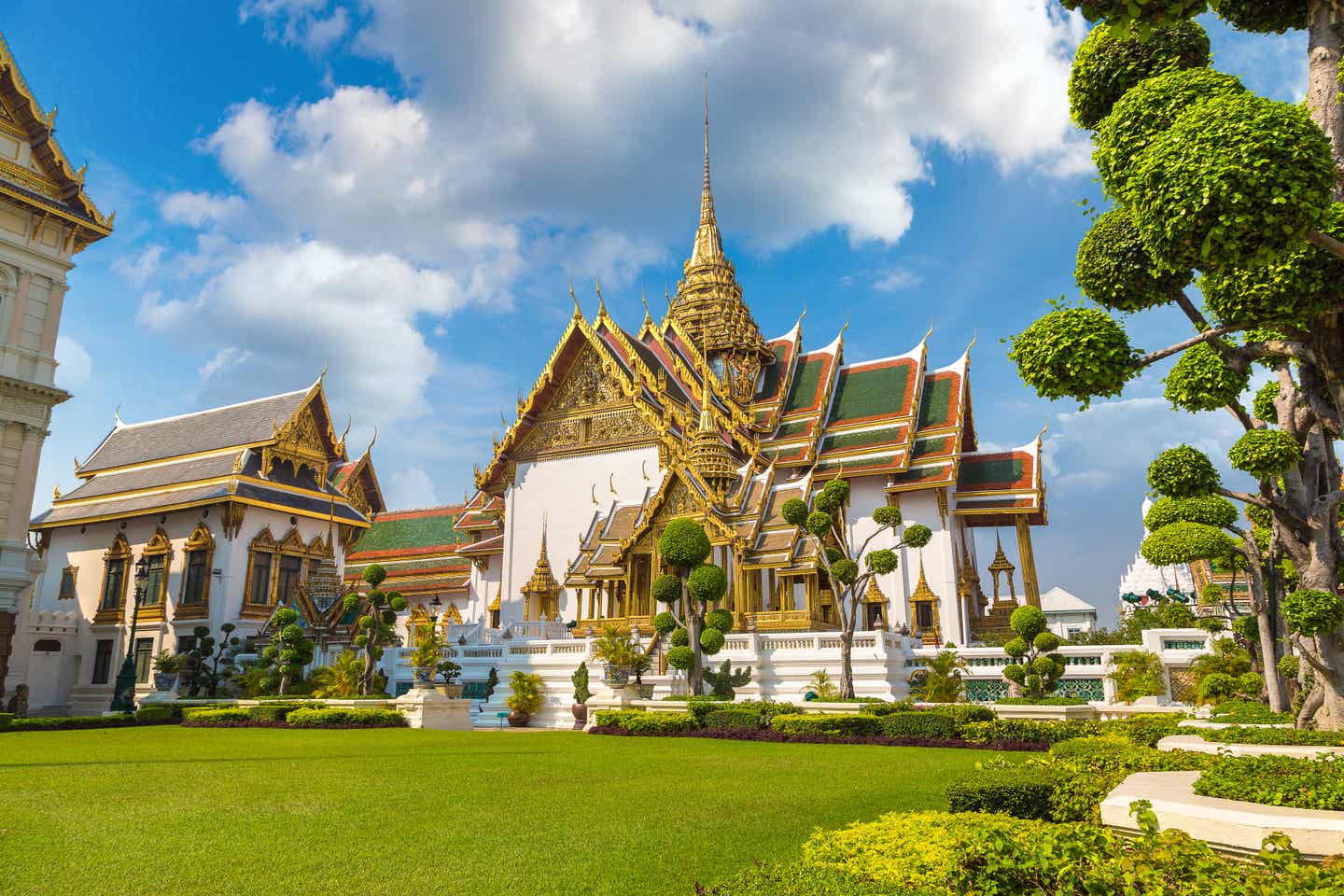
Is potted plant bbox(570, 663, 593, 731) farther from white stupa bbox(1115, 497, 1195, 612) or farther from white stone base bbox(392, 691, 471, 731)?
white stupa bbox(1115, 497, 1195, 612)

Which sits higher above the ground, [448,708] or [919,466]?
[919,466]

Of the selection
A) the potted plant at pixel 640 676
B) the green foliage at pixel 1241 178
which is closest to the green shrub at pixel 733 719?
the potted plant at pixel 640 676

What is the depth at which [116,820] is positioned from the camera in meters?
5.50

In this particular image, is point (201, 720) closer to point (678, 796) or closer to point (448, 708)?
point (448, 708)

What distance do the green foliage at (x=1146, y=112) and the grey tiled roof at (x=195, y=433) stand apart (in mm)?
25775

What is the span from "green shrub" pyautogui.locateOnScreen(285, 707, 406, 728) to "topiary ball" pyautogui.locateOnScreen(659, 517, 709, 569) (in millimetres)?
5375

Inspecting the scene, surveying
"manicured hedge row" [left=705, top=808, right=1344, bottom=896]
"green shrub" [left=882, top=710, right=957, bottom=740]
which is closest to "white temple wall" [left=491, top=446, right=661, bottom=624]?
"green shrub" [left=882, top=710, right=957, bottom=740]

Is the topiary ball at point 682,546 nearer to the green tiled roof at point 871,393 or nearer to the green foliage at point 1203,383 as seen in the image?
the green foliage at point 1203,383

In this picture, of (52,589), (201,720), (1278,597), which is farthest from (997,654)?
(52,589)

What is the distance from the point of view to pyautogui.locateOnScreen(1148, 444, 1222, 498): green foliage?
9.28 m

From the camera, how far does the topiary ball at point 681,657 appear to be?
1548cm

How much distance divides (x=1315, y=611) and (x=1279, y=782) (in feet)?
14.7

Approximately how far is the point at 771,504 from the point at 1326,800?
61.5 feet


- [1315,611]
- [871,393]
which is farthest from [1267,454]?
[871,393]
